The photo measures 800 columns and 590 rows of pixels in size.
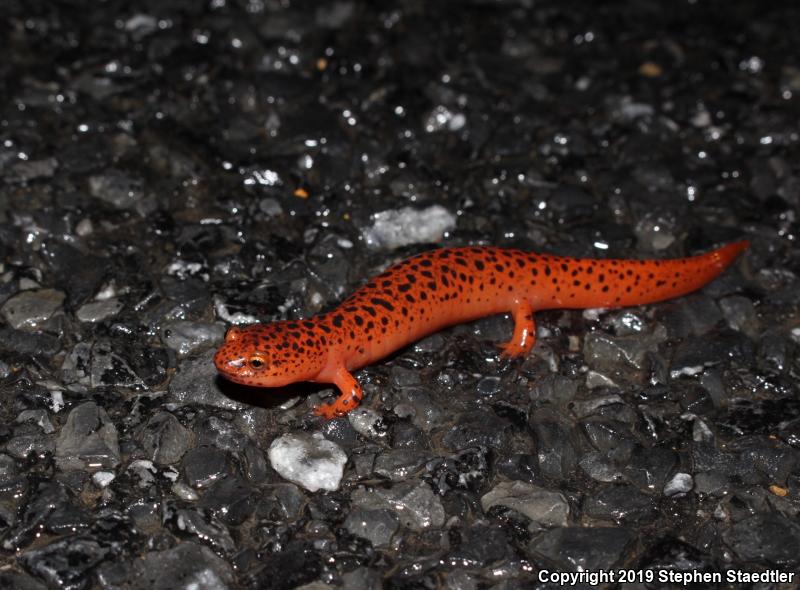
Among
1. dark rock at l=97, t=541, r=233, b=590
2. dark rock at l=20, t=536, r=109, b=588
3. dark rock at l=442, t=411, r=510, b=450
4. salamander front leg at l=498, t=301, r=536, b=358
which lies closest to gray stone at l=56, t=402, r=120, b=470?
dark rock at l=20, t=536, r=109, b=588

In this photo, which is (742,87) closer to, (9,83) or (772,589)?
(772,589)

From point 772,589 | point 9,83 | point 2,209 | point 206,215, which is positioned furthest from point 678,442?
point 9,83

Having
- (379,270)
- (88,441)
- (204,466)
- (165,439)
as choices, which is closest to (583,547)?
(204,466)

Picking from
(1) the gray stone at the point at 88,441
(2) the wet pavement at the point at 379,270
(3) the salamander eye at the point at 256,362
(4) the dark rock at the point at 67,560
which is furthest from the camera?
A: (3) the salamander eye at the point at 256,362

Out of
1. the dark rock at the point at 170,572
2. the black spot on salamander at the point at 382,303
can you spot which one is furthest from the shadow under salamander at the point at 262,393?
the dark rock at the point at 170,572

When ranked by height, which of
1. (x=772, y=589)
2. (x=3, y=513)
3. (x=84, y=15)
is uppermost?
(x=84, y=15)

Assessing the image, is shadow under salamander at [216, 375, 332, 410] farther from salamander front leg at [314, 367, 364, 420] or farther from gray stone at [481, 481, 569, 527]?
gray stone at [481, 481, 569, 527]

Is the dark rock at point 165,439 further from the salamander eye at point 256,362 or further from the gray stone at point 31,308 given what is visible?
the gray stone at point 31,308

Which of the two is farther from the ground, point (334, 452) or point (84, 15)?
point (84, 15)
